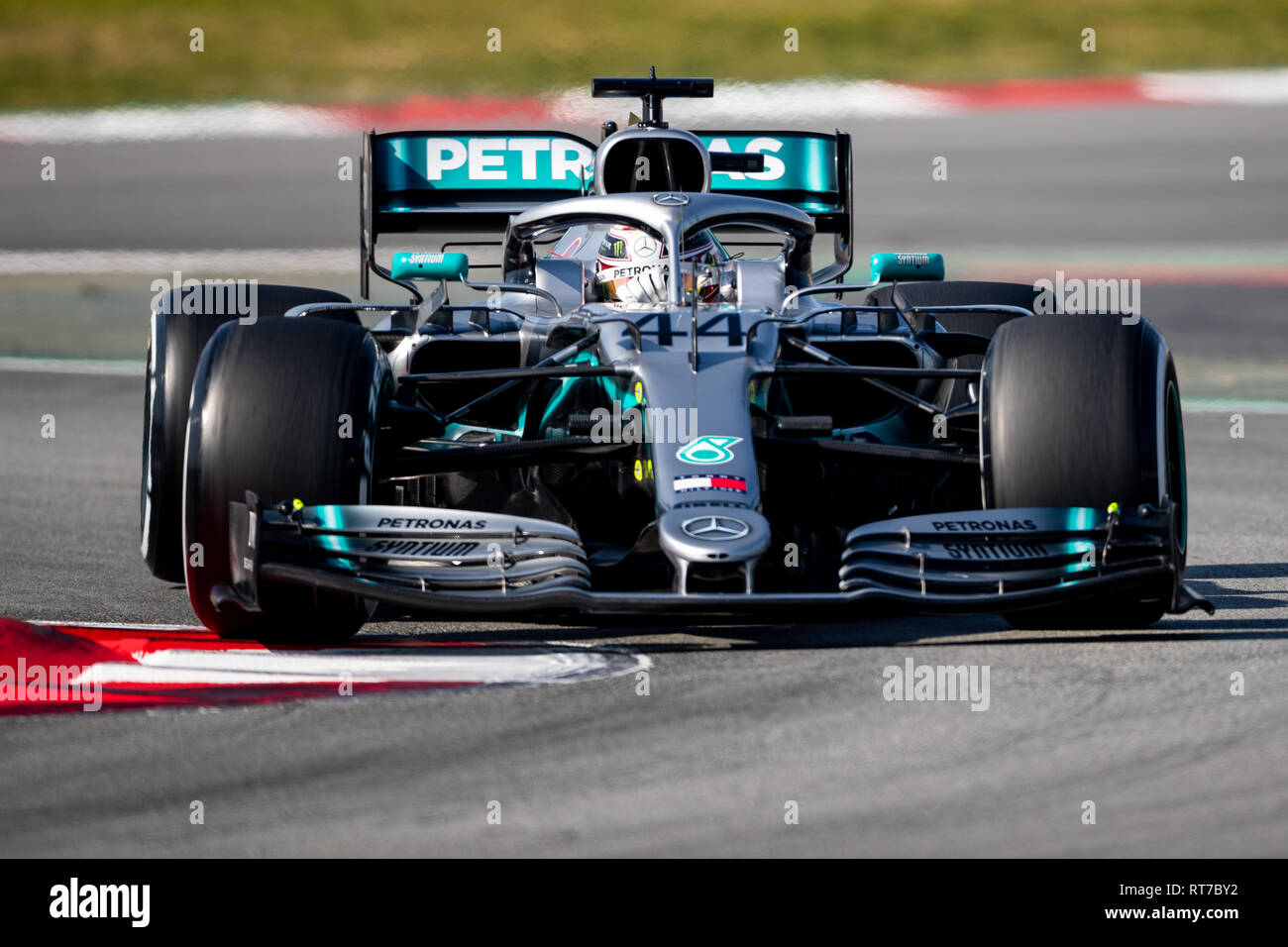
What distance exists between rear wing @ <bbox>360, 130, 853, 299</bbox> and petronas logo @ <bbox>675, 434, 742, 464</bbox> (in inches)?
133

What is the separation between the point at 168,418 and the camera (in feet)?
24.3

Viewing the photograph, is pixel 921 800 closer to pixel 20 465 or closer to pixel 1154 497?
pixel 1154 497

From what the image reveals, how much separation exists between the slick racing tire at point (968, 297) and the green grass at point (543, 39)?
39.2 feet

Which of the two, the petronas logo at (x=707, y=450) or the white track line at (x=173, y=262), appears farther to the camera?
the white track line at (x=173, y=262)

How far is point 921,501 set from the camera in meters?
7.13

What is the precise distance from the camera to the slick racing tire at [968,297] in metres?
9.08

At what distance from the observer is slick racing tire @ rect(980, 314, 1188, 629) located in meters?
6.19
